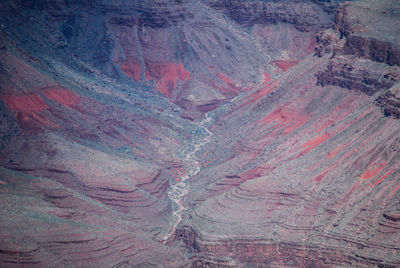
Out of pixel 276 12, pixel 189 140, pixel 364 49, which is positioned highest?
pixel 364 49

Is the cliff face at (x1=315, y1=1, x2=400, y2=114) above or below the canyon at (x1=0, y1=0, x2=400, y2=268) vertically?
above

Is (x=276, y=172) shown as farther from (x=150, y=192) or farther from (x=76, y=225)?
(x=76, y=225)

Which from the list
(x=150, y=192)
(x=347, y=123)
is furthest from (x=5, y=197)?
(x=347, y=123)

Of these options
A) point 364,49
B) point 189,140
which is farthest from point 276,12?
point 364,49

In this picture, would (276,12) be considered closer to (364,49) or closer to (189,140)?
(189,140)

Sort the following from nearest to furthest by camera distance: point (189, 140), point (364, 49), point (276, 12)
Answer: point (364, 49) → point (189, 140) → point (276, 12)

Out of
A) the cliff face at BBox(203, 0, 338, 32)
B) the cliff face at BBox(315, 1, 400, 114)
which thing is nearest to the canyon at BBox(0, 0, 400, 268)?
the cliff face at BBox(315, 1, 400, 114)

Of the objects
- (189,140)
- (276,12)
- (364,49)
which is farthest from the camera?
(276,12)

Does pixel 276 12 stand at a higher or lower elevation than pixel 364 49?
lower

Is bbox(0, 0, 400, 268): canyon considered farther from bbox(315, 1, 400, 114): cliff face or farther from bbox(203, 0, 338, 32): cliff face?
bbox(203, 0, 338, 32): cliff face
